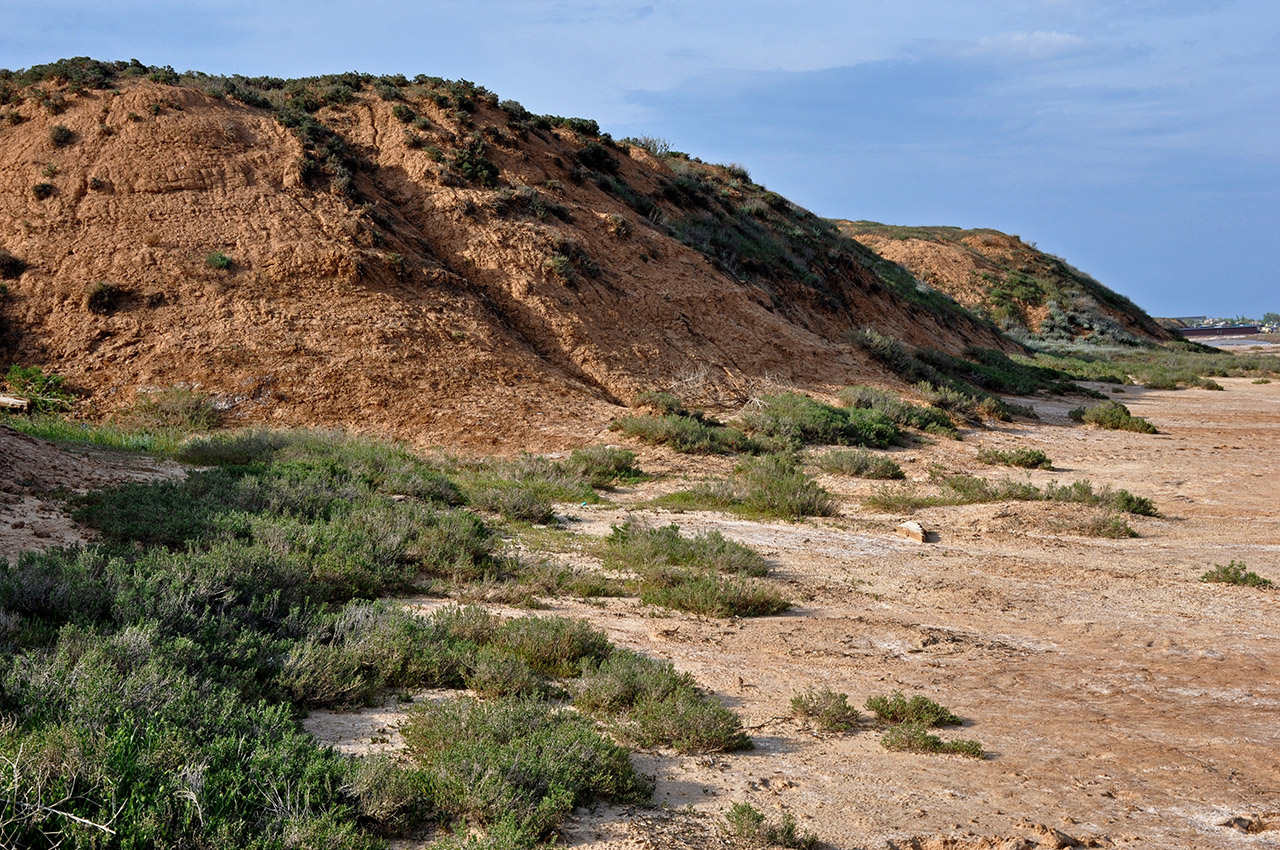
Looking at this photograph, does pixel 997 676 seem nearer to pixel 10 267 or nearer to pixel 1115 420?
pixel 1115 420

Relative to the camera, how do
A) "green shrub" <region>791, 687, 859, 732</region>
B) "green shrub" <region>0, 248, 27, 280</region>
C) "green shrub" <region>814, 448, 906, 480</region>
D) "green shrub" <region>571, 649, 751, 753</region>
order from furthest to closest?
"green shrub" <region>0, 248, 27, 280</region> → "green shrub" <region>814, 448, 906, 480</region> → "green shrub" <region>791, 687, 859, 732</region> → "green shrub" <region>571, 649, 751, 753</region>

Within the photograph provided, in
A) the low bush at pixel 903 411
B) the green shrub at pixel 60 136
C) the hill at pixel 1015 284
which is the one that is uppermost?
the hill at pixel 1015 284

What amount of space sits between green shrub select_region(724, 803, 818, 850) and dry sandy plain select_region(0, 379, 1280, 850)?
0.37 feet

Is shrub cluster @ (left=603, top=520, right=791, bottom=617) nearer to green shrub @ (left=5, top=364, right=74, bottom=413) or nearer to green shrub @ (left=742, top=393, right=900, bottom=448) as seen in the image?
green shrub @ (left=742, top=393, right=900, bottom=448)

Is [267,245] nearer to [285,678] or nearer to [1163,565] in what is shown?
[285,678]

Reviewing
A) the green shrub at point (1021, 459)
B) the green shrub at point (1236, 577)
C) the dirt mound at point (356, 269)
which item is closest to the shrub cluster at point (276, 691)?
the green shrub at point (1236, 577)

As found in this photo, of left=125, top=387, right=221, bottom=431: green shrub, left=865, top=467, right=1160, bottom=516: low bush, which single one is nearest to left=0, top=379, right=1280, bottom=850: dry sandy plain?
left=865, top=467, right=1160, bottom=516: low bush

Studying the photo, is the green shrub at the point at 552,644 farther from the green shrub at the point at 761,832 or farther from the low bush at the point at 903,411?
the low bush at the point at 903,411

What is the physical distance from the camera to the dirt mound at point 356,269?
13.8 meters

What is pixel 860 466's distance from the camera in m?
12.5

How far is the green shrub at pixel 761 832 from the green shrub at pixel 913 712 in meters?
1.41

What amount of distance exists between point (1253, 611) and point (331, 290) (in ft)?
44.9

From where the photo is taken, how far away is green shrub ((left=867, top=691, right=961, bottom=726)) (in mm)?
4879

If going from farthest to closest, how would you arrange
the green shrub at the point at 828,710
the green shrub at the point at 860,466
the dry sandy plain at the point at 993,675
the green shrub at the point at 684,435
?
the green shrub at the point at 684,435
the green shrub at the point at 860,466
the green shrub at the point at 828,710
the dry sandy plain at the point at 993,675
